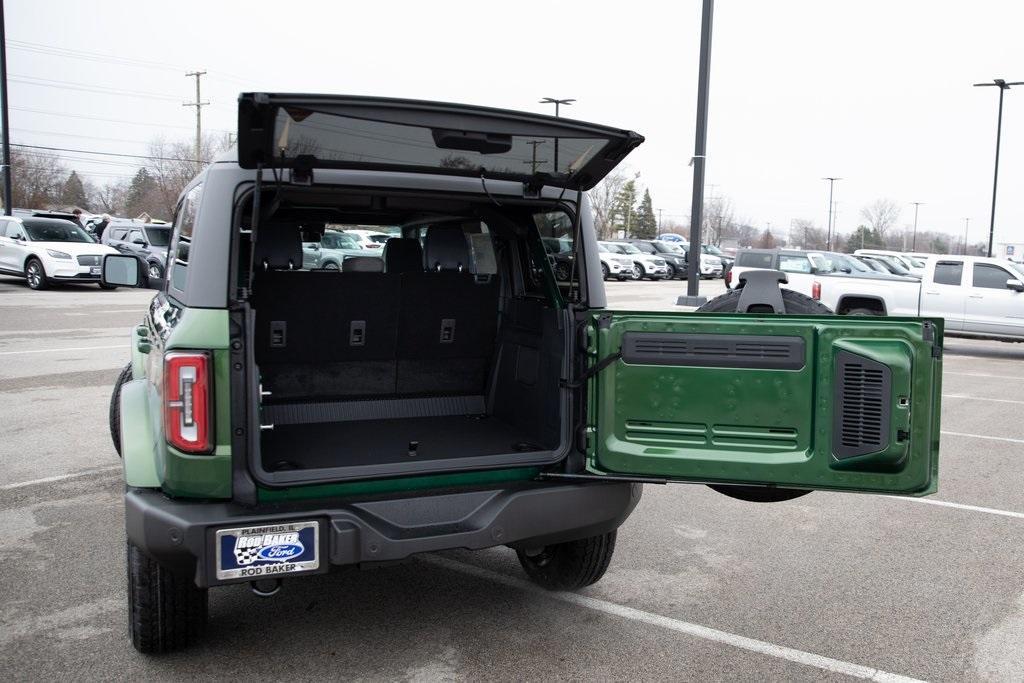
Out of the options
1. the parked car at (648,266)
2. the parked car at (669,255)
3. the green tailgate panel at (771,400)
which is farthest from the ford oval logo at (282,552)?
the parked car at (669,255)

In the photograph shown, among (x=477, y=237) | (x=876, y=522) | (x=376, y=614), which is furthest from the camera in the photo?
(x=876, y=522)

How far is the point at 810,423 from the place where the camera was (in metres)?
3.45

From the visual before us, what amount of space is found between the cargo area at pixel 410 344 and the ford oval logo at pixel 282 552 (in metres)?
0.92

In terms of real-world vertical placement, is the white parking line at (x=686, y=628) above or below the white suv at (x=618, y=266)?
below

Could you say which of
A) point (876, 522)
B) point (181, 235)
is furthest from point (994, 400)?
point (181, 235)

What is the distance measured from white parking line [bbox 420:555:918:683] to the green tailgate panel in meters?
0.75

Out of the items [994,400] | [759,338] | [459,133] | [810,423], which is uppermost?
[459,133]

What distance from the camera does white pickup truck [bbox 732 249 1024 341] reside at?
15469 millimetres

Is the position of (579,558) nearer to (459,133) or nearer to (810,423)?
(810,423)

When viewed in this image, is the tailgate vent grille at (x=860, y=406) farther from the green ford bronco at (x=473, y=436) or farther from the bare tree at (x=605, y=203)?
the bare tree at (x=605, y=203)

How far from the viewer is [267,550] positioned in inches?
122

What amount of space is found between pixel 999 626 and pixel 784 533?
150 centimetres

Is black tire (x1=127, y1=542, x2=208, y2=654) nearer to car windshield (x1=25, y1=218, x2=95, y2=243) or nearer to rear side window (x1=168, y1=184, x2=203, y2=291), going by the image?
rear side window (x1=168, y1=184, x2=203, y2=291)

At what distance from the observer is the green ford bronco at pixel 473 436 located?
317 centimetres
